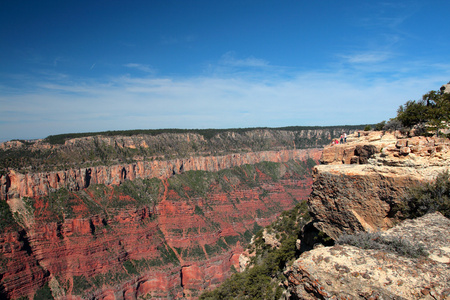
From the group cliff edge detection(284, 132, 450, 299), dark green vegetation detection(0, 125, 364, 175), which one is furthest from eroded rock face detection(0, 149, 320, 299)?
cliff edge detection(284, 132, 450, 299)

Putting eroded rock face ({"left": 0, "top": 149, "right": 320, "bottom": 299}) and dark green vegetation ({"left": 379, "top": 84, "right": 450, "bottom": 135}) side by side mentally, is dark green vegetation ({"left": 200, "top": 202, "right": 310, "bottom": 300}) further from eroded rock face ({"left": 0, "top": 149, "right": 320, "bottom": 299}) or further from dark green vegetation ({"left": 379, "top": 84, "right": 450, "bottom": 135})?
eroded rock face ({"left": 0, "top": 149, "right": 320, "bottom": 299})

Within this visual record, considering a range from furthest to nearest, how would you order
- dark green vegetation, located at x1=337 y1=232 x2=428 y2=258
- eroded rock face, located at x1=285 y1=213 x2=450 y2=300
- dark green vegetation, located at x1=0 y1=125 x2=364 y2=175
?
dark green vegetation, located at x1=0 y1=125 x2=364 y2=175, dark green vegetation, located at x1=337 y1=232 x2=428 y2=258, eroded rock face, located at x1=285 y1=213 x2=450 y2=300

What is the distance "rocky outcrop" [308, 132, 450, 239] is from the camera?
9.45 metres

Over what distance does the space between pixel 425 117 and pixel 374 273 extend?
1235cm

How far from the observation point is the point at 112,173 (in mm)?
77875

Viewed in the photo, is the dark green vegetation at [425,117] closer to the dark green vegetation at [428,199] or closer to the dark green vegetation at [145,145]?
the dark green vegetation at [428,199]

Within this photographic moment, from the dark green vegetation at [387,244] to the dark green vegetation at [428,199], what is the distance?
2.47 metres

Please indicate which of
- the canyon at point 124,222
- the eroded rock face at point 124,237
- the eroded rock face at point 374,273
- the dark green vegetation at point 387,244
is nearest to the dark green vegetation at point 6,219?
the canyon at point 124,222

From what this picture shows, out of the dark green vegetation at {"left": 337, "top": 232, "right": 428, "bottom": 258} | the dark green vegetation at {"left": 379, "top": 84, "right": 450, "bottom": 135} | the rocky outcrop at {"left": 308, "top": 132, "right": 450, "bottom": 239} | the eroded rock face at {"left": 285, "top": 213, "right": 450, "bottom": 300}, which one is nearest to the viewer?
the eroded rock face at {"left": 285, "top": 213, "right": 450, "bottom": 300}

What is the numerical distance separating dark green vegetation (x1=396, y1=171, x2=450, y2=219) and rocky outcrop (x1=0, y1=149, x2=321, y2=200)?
72486mm

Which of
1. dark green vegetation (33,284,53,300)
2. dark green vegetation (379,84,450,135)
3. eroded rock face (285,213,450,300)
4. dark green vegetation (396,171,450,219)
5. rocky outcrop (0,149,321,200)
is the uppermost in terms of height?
dark green vegetation (379,84,450,135)

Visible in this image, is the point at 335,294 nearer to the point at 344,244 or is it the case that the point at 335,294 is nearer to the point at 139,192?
the point at 344,244

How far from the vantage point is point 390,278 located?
5676 millimetres

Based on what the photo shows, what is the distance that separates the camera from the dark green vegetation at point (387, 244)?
6.46m
